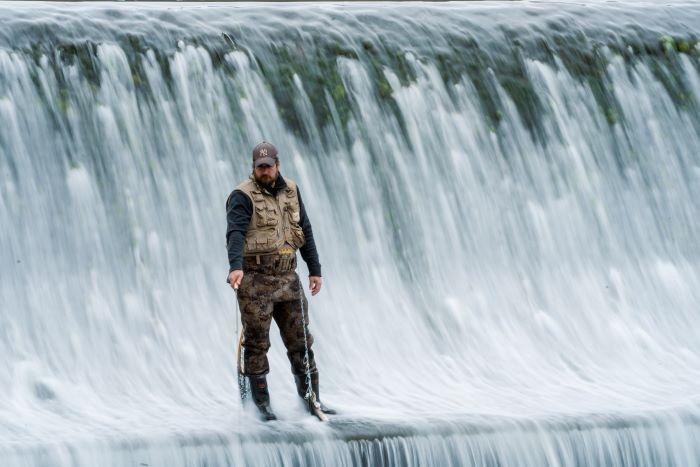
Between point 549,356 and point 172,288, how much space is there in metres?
3.19

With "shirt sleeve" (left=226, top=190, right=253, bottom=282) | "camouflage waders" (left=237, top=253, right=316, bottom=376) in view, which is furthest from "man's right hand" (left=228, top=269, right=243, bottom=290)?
"camouflage waders" (left=237, top=253, right=316, bottom=376)

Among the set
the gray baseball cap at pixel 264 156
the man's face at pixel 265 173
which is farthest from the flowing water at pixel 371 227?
the gray baseball cap at pixel 264 156

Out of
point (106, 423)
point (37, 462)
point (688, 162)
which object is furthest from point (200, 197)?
point (688, 162)

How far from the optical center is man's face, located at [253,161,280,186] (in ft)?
30.8

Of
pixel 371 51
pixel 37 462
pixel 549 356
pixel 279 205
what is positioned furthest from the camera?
pixel 371 51

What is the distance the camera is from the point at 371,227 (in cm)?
1304

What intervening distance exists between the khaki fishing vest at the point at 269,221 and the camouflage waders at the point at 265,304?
0.23 feet

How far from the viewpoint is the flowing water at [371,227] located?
10.4 m

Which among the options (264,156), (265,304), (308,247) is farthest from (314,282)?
(264,156)

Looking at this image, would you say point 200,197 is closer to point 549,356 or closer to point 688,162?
point 549,356

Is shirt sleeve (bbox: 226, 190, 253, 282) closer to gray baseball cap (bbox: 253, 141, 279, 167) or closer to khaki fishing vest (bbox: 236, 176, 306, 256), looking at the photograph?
khaki fishing vest (bbox: 236, 176, 306, 256)

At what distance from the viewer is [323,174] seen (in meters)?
13.2

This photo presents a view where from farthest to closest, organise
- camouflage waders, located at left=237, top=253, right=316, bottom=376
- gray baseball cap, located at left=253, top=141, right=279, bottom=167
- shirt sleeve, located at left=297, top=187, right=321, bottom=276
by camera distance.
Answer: shirt sleeve, located at left=297, top=187, right=321, bottom=276, camouflage waders, located at left=237, top=253, right=316, bottom=376, gray baseball cap, located at left=253, top=141, right=279, bottom=167

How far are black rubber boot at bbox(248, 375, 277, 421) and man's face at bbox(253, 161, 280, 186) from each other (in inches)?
51.1
